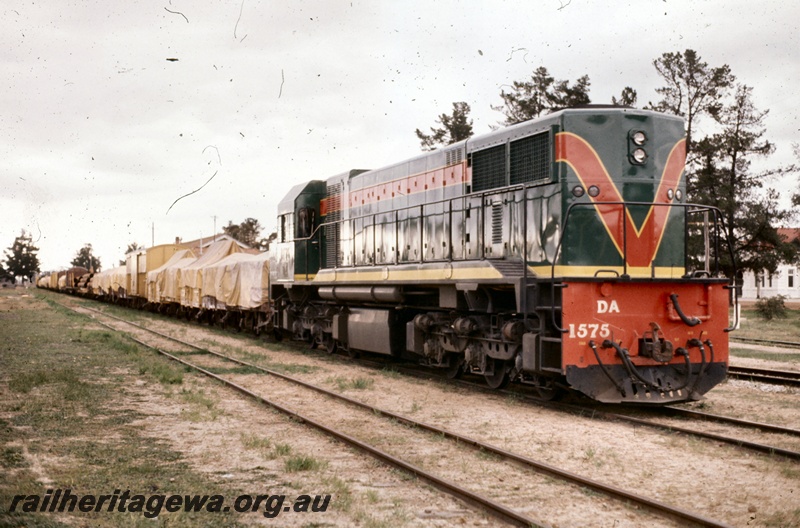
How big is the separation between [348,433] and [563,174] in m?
4.26

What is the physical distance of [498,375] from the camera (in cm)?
1070

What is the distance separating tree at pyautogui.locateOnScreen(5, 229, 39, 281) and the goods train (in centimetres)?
12249

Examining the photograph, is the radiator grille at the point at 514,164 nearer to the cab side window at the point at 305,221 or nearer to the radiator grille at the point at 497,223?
the radiator grille at the point at 497,223

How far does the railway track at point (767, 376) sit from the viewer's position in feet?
37.8

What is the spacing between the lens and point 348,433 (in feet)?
26.1

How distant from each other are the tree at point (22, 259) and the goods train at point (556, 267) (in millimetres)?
122485

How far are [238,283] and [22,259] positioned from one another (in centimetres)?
11911

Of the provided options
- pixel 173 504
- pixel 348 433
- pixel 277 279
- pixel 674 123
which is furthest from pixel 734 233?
pixel 173 504

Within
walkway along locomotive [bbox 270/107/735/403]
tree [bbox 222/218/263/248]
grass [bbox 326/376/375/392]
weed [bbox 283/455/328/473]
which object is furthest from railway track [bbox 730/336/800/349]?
tree [bbox 222/218/263/248]

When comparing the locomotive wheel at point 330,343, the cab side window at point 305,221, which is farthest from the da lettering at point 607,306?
the cab side window at point 305,221

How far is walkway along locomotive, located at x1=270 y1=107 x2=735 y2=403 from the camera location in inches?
340

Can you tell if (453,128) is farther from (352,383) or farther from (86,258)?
(86,258)

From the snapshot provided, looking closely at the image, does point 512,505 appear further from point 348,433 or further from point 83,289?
point 83,289

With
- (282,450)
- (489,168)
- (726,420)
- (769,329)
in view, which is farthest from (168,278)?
(726,420)
